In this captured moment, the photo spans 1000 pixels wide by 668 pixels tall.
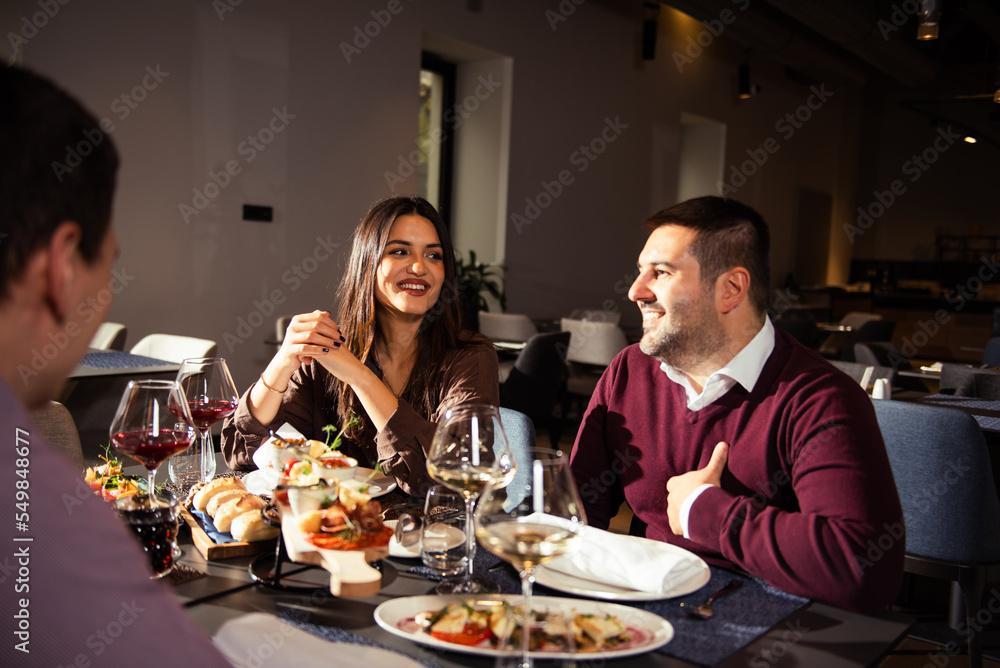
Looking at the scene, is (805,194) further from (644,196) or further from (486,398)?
(486,398)

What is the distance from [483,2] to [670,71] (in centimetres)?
292

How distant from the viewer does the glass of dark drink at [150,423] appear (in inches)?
45.0

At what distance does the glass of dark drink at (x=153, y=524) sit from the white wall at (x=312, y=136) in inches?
116

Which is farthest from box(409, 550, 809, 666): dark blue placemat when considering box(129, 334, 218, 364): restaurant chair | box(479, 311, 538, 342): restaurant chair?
box(479, 311, 538, 342): restaurant chair

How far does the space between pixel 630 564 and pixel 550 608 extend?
0.18 m

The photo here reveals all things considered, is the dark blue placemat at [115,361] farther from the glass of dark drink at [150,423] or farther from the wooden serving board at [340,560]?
the wooden serving board at [340,560]

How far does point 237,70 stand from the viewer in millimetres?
4945

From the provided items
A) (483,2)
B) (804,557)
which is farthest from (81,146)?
(483,2)

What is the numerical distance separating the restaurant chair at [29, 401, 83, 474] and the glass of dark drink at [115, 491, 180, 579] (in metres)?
0.68

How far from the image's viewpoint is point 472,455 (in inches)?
42.4

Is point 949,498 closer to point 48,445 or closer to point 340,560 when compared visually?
point 340,560

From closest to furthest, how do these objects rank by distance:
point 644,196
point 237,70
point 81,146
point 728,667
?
point 81,146, point 728,667, point 237,70, point 644,196

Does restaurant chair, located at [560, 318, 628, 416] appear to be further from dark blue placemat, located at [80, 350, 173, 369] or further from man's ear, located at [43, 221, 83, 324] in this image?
man's ear, located at [43, 221, 83, 324]

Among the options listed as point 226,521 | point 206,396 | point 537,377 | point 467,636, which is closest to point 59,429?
point 206,396
